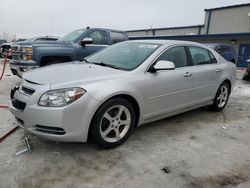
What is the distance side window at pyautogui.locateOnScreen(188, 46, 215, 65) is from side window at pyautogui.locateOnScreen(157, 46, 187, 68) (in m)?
0.25

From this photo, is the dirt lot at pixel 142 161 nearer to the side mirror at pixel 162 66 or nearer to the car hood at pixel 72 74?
the car hood at pixel 72 74

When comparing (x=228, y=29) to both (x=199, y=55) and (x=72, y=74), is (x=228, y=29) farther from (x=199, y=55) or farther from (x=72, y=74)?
(x=72, y=74)

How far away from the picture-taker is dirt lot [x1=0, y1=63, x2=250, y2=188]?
2.64m

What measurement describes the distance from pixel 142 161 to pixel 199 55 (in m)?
2.55

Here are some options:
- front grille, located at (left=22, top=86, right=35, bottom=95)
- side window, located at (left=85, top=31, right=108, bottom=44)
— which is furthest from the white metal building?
front grille, located at (left=22, top=86, right=35, bottom=95)

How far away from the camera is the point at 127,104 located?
3.33 metres

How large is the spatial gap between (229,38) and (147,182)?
61.3 feet

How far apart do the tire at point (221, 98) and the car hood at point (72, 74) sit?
8.68 feet

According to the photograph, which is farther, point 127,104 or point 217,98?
point 217,98

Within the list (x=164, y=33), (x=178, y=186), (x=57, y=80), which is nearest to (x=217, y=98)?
(x=178, y=186)

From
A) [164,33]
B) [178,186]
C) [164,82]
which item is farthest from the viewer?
[164,33]

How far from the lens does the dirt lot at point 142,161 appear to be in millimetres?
2641

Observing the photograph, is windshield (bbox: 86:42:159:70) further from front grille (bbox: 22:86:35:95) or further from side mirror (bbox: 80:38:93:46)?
side mirror (bbox: 80:38:93:46)

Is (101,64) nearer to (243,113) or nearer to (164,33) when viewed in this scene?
(243,113)
